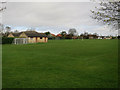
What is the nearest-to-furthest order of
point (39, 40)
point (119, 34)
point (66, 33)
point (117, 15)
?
point (117, 15) < point (119, 34) < point (39, 40) < point (66, 33)

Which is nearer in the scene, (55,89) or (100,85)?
(55,89)

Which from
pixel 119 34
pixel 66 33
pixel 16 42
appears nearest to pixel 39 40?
pixel 16 42

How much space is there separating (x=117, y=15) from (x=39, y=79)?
493 centimetres

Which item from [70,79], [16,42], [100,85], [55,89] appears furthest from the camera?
[16,42]

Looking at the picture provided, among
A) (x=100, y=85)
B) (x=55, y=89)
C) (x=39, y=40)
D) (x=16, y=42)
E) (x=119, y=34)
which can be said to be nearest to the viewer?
(x=55, y=89)

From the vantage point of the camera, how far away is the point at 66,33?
12506cm

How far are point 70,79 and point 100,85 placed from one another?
4.31 feet

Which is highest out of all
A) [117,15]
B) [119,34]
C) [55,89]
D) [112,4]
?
[112,4]

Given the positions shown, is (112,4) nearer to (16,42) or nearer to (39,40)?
(16,42)

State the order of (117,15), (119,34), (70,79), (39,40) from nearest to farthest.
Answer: (70,79) < (117,15) < (119,34) < (39,40)

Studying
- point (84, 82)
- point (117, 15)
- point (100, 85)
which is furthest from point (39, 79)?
point (117, 15)

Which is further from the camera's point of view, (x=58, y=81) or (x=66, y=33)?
(x=66, y=33)

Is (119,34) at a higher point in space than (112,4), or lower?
lower

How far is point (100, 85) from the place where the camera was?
5.00 metres
